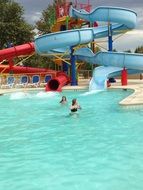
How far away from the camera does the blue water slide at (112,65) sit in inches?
938

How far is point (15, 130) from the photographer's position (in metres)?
11.6

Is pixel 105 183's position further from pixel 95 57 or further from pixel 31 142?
pixel 95 57

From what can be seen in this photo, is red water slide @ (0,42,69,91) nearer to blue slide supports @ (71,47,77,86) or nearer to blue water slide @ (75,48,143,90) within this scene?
blue slide supports @ (71,47,77,86)

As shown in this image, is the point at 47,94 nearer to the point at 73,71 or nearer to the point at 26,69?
the point at 73,71

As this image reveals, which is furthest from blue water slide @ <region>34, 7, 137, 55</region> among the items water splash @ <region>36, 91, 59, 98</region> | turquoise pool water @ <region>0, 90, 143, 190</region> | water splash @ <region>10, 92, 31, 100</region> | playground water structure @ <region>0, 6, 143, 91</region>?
turquoise pool water @ <region>0, 90, 143, 190</region>

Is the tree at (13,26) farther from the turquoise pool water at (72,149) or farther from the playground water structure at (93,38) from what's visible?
the turquoise pool water at (72,149)

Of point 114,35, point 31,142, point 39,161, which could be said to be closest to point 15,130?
point 31,142

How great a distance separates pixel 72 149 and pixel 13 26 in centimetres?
3750

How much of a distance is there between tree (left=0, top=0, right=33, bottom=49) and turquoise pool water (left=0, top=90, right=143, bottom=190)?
30492 mm

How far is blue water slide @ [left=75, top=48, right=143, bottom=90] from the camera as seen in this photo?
23836 millimetres

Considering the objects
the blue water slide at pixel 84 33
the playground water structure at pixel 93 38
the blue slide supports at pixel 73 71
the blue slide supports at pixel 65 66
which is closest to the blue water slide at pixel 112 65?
the playground water structure at pixel 93 38

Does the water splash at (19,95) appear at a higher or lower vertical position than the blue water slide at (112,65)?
lower

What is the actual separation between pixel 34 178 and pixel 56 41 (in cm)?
1765

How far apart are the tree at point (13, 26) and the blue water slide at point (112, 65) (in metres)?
20.8
